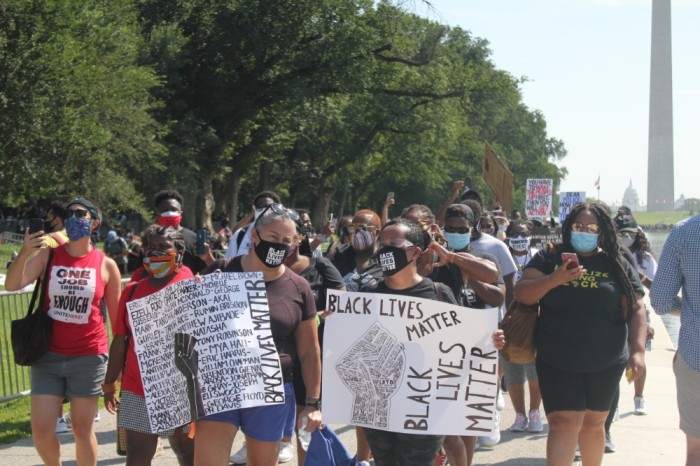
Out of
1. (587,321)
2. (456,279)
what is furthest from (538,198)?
(587,321)

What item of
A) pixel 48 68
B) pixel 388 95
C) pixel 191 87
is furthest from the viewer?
pixel 388 95

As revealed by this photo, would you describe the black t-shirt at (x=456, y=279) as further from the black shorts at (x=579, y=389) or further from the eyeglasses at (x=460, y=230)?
the black shorts at (x=579, y=389)

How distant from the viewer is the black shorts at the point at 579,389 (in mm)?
5875

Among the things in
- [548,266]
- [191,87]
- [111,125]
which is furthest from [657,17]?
[548,266]

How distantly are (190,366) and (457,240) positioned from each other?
2322 millimetres

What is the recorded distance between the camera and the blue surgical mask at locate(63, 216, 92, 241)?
616 centimetres

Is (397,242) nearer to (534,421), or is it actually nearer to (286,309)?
(286,309)

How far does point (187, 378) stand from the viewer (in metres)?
5.23

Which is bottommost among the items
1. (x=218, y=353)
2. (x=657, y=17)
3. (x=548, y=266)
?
(x=218, y=353)

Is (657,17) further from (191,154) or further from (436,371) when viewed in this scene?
(436,371)

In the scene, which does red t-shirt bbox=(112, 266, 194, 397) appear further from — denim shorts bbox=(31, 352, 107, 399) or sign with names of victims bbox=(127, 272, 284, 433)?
denim shorts bbox=(31, 352, 107, 399)

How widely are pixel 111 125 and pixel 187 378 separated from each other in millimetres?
26132

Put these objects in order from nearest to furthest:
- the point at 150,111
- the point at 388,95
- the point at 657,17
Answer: the point at 150,111, the point at 388,95, the point at 657,17

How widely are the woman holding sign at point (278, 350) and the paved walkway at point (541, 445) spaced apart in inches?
97.3
